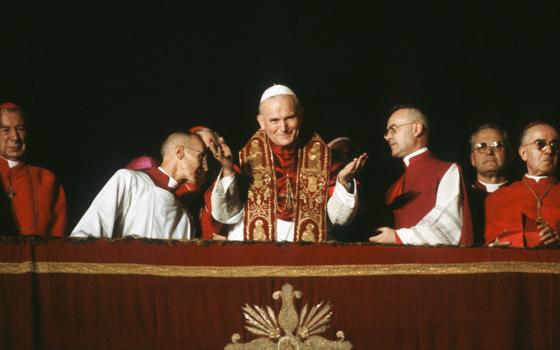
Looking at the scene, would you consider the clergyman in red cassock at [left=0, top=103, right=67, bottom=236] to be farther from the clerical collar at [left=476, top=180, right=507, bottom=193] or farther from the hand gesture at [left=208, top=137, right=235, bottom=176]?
the clerical collar at [left=476, top=180, right=507, bottom=193]

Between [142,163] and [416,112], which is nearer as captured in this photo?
[142,163]

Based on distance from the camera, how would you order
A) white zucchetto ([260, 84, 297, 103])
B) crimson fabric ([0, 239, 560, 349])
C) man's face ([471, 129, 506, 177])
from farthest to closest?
man's face ([471, 129, 506, 177]), white zucchetto ([260, 84, 297, 103]), crimson fabric ([0, 239, 560, 349])

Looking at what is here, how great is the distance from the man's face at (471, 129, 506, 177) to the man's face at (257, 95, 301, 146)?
1385 mm

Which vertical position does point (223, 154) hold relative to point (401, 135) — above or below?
below

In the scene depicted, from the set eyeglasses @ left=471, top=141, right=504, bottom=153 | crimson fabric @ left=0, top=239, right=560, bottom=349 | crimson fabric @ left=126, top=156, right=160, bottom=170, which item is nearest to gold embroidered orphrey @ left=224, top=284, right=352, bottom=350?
crimson fabric @ left=0, top=239, right=560, bottom=349

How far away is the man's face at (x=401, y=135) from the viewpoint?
5910 mm

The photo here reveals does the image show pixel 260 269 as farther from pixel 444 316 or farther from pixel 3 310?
pixel 3 310

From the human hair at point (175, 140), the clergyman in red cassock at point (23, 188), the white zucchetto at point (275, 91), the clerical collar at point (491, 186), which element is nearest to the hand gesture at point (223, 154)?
the human hair at point (175, 140)

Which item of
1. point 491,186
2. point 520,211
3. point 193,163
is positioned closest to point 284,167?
point 193,163

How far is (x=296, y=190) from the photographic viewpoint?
5.82 metres

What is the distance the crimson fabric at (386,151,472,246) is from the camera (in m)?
5.77

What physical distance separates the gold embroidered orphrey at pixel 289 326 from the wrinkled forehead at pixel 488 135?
1782 millimetres

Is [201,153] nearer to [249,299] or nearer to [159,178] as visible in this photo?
[159,178]

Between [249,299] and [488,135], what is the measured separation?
2.21 metres
